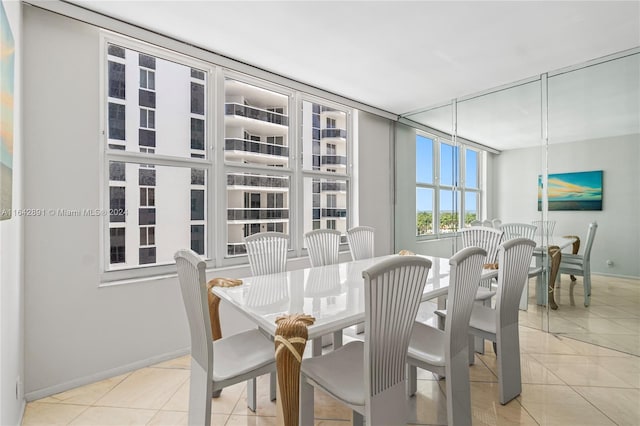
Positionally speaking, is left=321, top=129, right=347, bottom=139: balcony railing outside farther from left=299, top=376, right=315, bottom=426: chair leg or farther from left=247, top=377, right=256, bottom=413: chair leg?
left=299, top=376, right=315, bottom=426: chair leg

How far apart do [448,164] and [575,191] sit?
4.93 ft

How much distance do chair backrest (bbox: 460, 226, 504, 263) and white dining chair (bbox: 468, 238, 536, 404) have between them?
79 cm

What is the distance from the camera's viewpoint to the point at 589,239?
3.04 meters

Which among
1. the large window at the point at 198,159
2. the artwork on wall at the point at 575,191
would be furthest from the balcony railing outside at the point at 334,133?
the artwork on wall at the point at 575,191

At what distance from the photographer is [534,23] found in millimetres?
2400

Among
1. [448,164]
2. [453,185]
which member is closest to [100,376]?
[453,185]

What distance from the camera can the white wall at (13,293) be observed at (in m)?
1.47

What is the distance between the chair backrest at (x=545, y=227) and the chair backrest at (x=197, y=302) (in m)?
3.45

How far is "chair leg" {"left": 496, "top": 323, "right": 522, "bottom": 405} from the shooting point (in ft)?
6.63

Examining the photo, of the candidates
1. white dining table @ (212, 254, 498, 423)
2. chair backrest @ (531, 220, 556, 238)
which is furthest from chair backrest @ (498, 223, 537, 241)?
white dining table @ (212, 254, 498, 423)

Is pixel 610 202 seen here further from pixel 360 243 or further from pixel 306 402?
pixel 306 402

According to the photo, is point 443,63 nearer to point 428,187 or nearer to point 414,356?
point 428,187

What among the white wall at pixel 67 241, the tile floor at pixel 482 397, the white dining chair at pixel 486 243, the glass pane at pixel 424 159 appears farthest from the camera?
the glass pane at pixel 424 159

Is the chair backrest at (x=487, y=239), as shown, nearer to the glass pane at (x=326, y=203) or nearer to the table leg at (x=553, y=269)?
the table leg at (x=553, y=269)
